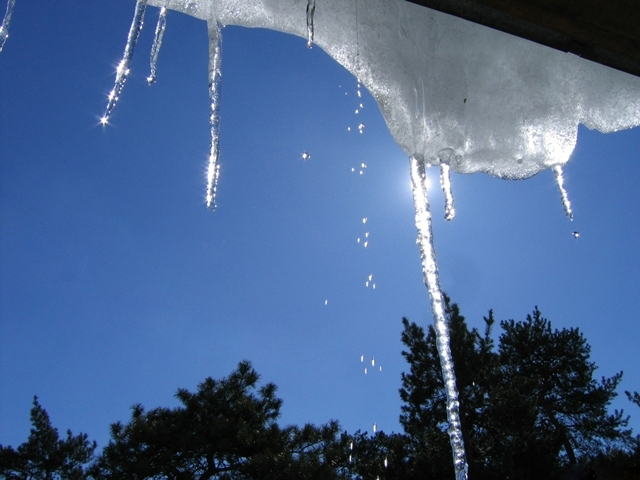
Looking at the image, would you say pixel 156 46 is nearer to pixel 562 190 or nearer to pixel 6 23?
pixel 6 23

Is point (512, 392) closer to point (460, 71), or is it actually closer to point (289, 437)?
point (289, 437)

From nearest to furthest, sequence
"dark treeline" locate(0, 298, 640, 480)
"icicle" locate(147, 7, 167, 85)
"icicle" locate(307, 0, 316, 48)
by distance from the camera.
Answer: "icicle" locate(307, 0, 316, 48) → "icicle" locate(147, 7, 167, 85) → "dark treeline" locate(0, 298, 640, 480)

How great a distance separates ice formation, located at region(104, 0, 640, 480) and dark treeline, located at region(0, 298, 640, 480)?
41.5 feet

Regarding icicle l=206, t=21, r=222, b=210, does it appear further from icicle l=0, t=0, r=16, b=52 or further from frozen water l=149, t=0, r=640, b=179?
icicle l=0, t=0, r=16, b=52

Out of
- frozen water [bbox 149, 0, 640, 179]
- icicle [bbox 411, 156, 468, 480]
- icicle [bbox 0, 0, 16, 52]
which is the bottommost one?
icicle [bbox 411, 156, 468, 480]

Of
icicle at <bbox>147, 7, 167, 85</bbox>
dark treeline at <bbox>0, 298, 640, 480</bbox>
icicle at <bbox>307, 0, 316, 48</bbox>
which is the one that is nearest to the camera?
icicle at <bbox>307, 0, 316, 48</bbox>

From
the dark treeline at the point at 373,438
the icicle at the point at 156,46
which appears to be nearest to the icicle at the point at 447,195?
the icicle at the point at 156,46

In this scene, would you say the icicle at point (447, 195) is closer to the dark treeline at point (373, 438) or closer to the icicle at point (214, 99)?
the icicle at point (214, 99)

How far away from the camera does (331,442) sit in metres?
14.9

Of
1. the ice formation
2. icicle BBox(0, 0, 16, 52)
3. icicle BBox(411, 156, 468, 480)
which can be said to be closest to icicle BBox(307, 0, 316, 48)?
the ice formation

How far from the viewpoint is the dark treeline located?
527 inches

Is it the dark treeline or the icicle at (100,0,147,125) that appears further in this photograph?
the dark treeline

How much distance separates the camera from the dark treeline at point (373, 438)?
13.4 metres

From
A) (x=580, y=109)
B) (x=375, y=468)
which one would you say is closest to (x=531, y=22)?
(x=580, y=109)
